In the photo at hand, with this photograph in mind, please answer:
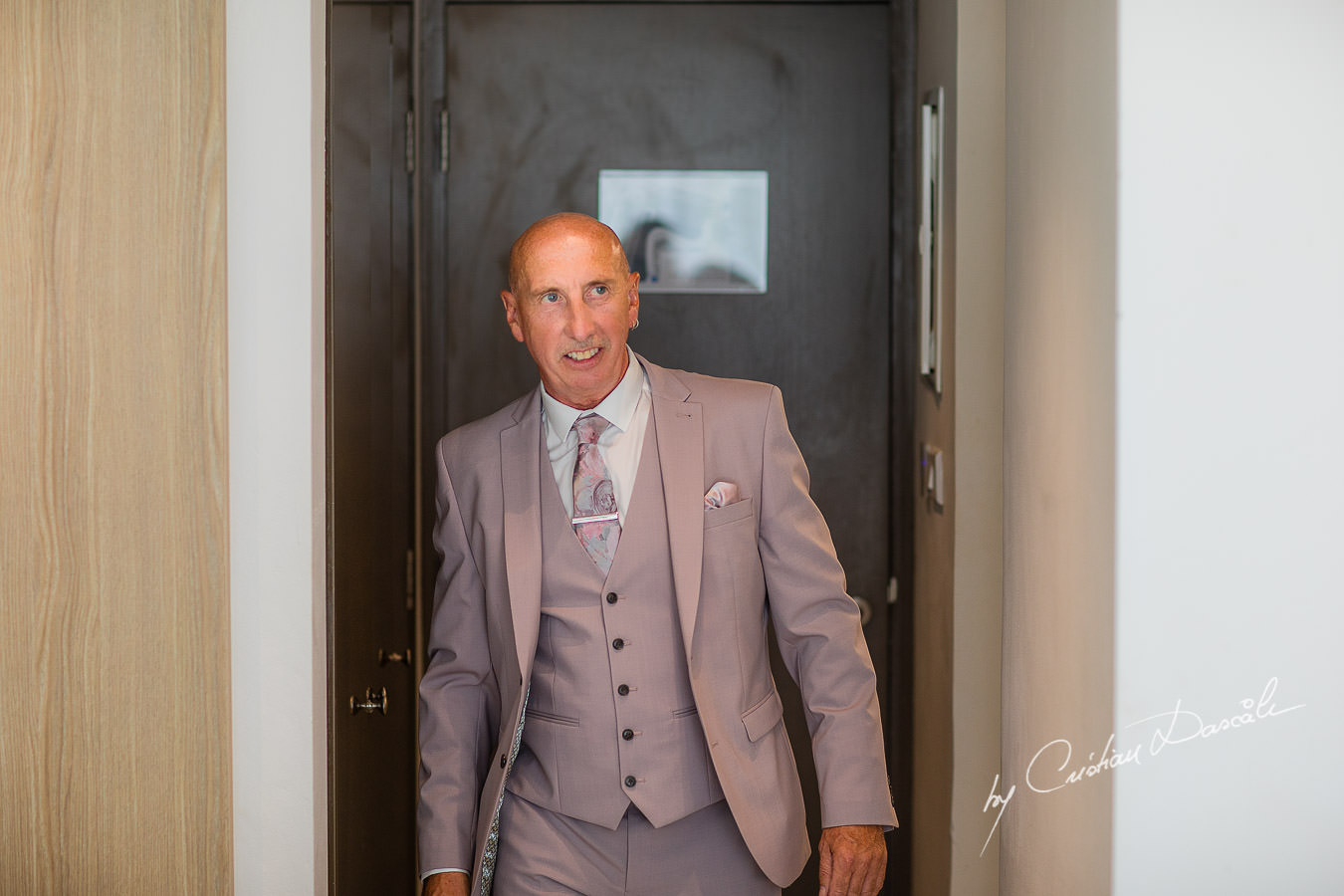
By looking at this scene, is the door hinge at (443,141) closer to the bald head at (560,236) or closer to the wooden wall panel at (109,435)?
the bald head at (560,236)

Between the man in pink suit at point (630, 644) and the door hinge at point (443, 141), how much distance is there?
3.73ft

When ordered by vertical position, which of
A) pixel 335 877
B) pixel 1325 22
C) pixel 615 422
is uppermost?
pixel 1325 22

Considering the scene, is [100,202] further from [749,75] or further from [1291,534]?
[749,75]

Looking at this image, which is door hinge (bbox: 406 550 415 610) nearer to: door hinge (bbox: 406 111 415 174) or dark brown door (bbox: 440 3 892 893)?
dark brown door (bbox: 440 3 892 893)

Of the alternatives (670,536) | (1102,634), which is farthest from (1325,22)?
(670,536)

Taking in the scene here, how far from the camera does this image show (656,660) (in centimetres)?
177

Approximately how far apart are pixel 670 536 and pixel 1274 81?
96 cm

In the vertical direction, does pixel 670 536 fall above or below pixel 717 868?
above

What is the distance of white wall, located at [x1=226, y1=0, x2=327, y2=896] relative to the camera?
5.36ft

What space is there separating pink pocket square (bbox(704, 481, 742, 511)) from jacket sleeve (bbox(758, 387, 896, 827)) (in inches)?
2.1

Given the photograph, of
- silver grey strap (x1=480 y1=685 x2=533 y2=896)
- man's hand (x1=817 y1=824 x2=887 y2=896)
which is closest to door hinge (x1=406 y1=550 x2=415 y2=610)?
silver grey strap (x1=480 y1=685 x2=533 y2=896)

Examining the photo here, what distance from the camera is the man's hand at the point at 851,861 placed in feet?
5.68

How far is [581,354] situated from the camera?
1.77 m

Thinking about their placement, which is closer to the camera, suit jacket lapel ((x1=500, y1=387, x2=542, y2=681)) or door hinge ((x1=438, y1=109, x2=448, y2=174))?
suit jacket lapel ((x1=500, y1=387, x2=542, y2=681))
